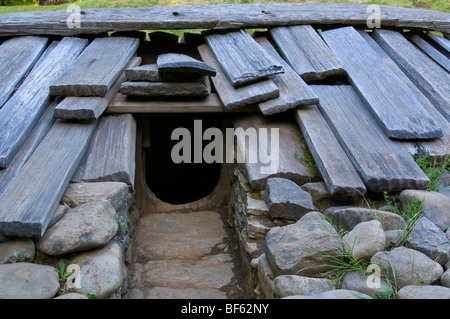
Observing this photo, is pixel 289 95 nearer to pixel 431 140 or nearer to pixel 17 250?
pixel 431 140

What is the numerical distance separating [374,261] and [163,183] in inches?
227

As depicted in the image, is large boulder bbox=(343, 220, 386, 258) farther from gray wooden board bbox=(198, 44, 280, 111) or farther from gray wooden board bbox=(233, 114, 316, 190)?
gray wooden board bbox=(198, 44, 280, 111)

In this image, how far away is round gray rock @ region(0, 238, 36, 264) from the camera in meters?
3.04


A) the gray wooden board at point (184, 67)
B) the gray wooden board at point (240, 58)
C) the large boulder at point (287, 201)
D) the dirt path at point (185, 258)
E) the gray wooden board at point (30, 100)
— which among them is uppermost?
the gray wooden board at point (184, 67)

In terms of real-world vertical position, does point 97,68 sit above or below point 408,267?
above

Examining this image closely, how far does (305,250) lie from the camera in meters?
2.99

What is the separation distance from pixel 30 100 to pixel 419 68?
437 centimetres

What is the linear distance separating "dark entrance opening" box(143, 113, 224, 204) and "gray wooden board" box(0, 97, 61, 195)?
2.79 meters

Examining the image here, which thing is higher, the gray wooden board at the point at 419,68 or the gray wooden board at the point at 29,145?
the gray wooden board at the point at 419,68

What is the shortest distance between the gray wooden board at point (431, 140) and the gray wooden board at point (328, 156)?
686 mm

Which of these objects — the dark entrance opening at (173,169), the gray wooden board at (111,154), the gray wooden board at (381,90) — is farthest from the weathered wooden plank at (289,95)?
the dark entrance opening at (173,169)

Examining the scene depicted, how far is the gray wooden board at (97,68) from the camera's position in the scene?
4.47 meters

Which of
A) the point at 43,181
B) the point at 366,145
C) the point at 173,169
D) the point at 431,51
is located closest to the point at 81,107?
the point at 43,181

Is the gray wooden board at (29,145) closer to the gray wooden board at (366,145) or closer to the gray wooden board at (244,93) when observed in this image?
the gray wooden board at (244,93)
